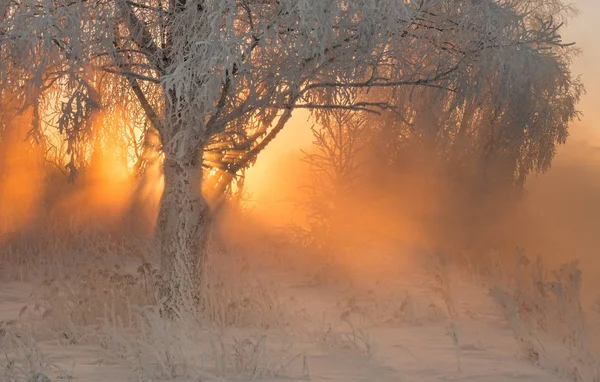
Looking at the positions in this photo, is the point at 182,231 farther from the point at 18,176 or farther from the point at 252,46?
the point at 18,176

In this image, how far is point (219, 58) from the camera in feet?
18.8

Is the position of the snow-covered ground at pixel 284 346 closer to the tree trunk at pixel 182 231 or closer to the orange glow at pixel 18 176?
the tree trunk at pixel 182 231

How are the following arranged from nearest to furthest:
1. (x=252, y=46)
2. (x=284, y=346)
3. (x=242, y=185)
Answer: (x=252, y=46) → (x=284, y=346) → (x=242, y=185)

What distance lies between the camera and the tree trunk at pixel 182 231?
803cm

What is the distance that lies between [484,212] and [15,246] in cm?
928

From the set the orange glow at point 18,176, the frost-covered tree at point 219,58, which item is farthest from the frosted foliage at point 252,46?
the orange glow at point 18,176

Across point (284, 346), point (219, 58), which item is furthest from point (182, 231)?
point (219, 58)

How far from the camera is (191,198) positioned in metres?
8.06

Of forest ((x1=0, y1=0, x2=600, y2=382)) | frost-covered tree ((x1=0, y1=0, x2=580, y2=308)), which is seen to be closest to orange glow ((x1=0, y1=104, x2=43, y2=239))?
forest ((x1=0, y1=0, x2=600, y2=382))

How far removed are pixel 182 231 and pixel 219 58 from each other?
282 centimetres

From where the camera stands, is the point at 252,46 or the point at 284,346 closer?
the point at 252,46

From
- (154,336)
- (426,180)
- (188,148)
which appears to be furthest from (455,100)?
(426,180)

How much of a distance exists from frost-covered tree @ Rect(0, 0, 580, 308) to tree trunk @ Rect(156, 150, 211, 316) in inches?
0.5

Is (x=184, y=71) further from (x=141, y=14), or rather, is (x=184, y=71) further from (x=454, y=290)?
(x=454, y=290)
